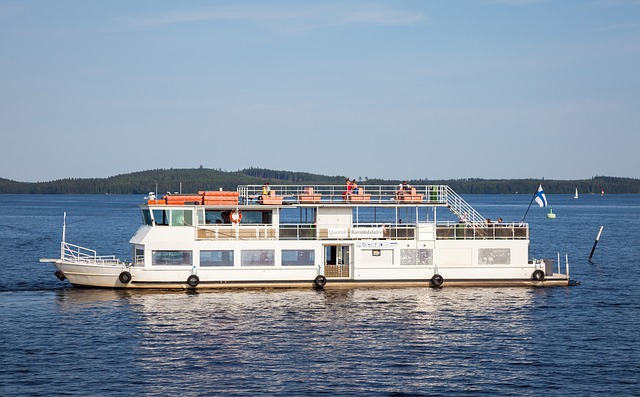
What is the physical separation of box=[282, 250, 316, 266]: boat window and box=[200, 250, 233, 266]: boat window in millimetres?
3033

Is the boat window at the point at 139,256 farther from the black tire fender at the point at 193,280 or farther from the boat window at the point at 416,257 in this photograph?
the boat window at the point at 416,257

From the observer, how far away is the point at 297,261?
47.8m

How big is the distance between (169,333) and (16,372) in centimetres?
768

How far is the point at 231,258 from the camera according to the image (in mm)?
47250

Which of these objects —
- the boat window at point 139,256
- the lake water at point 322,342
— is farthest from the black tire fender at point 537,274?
the boat window at point 139,256

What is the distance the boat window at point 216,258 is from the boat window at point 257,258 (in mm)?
716

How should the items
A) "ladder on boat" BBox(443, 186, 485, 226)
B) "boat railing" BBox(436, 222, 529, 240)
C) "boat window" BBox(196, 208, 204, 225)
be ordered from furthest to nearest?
1. "ladder on boat" BBox(443, 186, 485, 226)
2. "boat railing" BBox(436, 222, 529, 240)
3. "boat window" BBox(196, 208, 204, 225)

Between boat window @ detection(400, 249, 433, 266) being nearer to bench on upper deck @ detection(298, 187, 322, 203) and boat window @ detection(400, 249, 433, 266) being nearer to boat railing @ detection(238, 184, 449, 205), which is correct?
boat railing @ detection(238, 184, 449, 205)

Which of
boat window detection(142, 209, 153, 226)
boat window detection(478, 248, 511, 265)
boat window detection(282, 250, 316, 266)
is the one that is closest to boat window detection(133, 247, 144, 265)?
boat window detection(142, 209, 153, 226)

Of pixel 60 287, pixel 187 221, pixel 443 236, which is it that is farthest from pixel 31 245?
pixel 443 236

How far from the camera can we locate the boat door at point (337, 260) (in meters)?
48.5

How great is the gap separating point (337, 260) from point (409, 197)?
219 inches

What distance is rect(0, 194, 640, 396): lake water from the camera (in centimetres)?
3011

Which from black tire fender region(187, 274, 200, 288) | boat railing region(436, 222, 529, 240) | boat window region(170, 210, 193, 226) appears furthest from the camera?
boat railing region(436, 222, 529, 240)
